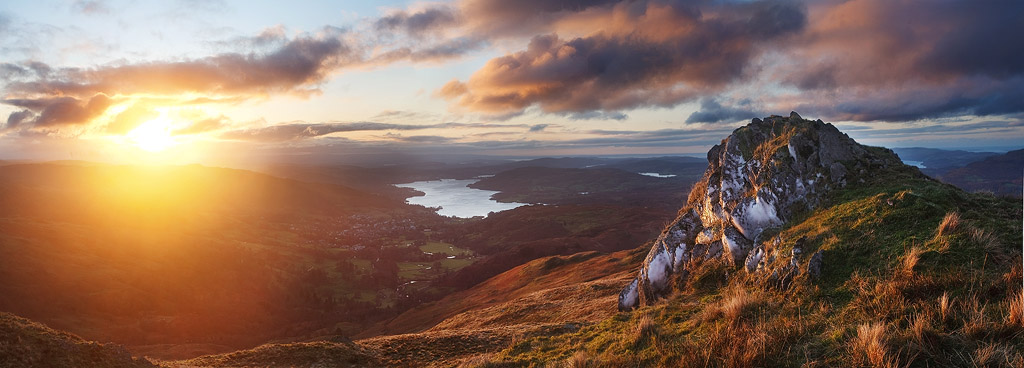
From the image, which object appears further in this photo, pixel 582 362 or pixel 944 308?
pixel 582 362

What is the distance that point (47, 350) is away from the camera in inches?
393

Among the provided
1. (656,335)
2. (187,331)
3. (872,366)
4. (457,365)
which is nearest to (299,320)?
(187,331)

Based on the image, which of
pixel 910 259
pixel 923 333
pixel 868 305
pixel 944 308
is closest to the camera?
pixel 923 333

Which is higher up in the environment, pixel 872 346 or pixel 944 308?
pixel 944 308

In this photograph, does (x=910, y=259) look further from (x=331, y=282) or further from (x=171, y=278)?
(x=331, y=282)

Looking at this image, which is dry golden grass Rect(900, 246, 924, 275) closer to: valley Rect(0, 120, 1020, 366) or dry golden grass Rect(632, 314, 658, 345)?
valley Rect(0, 120, 1020, 366)

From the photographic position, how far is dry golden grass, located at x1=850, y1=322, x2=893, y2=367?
6238 millimetres

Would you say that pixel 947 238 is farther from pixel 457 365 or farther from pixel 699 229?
pixel 457 365

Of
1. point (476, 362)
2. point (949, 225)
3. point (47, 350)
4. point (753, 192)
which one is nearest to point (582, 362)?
point (476, 362)

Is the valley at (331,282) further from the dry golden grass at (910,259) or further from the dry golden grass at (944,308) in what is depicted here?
the dry golden grass at (944,308)

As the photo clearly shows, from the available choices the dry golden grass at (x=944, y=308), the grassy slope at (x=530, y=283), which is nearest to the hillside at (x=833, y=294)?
the dry golden grass at (x=944, y=308)

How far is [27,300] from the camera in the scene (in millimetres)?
60375

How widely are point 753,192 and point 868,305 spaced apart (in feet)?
35.7

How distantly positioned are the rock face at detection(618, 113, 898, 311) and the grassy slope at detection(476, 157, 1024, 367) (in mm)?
1446
